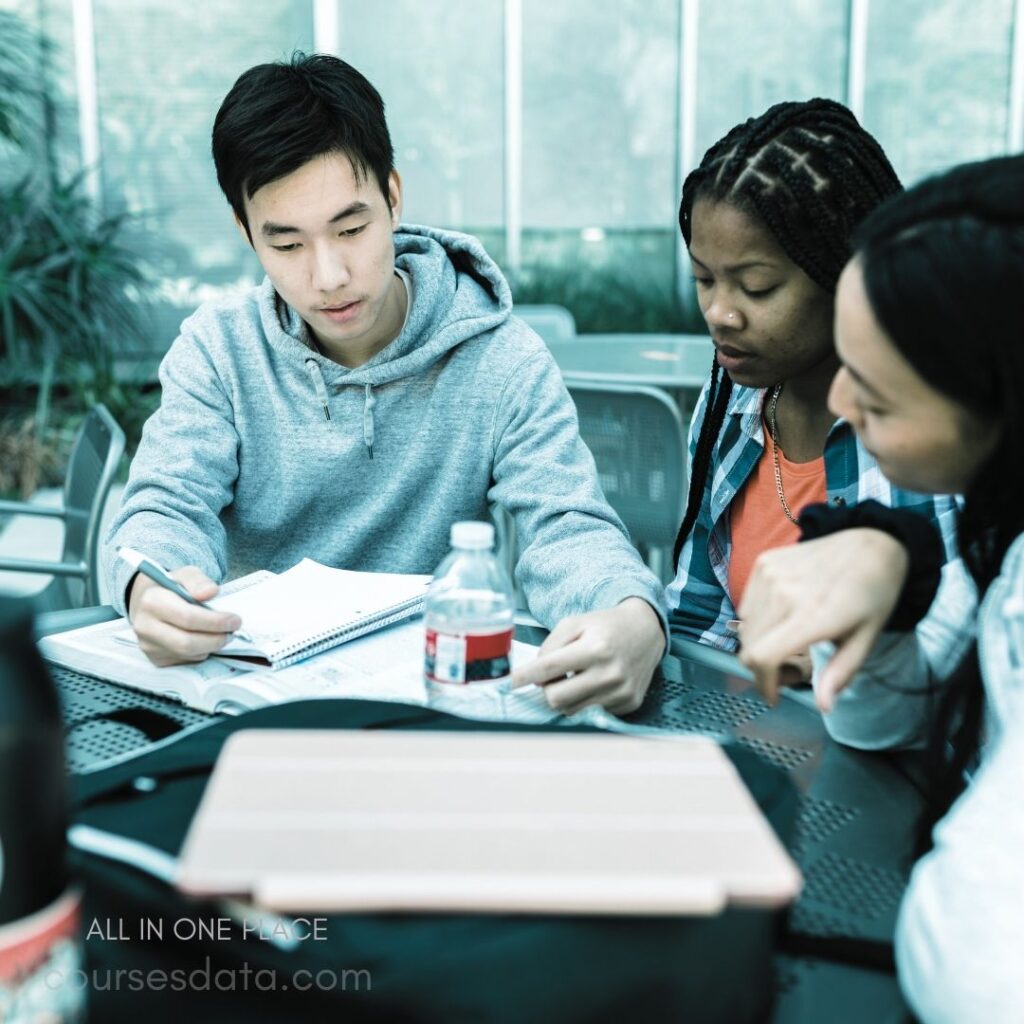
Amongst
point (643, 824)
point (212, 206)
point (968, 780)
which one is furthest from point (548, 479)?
Result: point (212, 206)

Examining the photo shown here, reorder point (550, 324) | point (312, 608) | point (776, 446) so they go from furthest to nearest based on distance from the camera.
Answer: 1. point (550, 324)
2. point (776, 446)
3. point (312, 608)

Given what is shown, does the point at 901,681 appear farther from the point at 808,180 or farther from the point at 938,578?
the point at 808,180

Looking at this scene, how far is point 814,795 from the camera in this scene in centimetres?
99

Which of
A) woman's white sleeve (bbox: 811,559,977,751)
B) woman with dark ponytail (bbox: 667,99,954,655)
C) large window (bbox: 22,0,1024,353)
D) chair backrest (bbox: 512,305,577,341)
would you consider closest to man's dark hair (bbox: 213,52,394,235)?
woman with dark ponytail (bbox: 667,99,954,655)

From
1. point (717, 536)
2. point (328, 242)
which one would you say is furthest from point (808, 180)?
point (328, 242)

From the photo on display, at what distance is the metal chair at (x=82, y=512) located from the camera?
2.19 meters

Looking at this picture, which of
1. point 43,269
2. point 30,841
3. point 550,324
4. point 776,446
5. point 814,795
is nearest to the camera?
point 30,841

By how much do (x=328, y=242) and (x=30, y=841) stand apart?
3.96ft

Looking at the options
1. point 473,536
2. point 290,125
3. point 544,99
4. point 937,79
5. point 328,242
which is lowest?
point 473,536

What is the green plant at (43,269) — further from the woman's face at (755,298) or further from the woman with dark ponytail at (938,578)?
the woman with dark ponytail at (938,578)

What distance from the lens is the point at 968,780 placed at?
1.02m

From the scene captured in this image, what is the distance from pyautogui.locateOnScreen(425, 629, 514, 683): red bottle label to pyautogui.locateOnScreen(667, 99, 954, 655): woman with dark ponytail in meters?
0.59

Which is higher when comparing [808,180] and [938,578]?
[808,180]

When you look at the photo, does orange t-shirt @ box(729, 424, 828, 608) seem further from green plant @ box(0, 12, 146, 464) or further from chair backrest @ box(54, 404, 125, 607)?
green plant @ box(0, 12, 146, 464)
